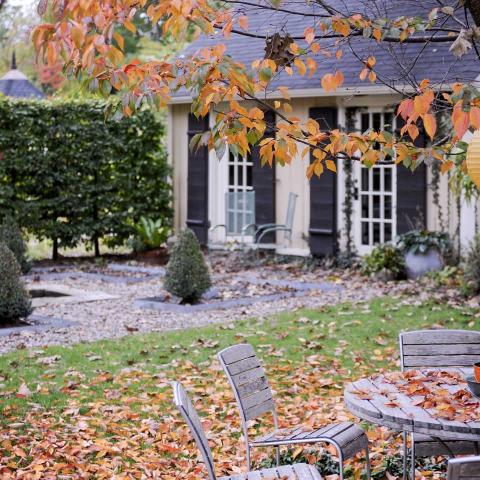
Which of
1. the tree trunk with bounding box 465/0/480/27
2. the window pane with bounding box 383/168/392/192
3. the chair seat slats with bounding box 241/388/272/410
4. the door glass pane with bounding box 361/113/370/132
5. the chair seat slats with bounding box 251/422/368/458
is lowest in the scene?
the chair seat slats with bounding box 251/422/368/458

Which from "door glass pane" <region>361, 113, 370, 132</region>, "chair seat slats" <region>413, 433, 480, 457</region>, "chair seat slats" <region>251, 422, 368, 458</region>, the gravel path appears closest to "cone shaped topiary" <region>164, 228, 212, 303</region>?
the gravel path

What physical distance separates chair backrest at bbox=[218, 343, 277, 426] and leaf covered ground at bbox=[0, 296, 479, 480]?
62cm

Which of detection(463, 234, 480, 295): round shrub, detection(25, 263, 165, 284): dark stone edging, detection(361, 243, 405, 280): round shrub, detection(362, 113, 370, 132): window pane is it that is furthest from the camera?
detection(362, 113, 370, 132): window pane

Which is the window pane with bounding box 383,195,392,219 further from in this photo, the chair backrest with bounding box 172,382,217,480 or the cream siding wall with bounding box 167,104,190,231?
the chair backrest with bounding box 172,382,217,480

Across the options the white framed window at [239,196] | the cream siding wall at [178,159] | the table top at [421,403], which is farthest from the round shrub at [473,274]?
the cream siding wall at [178,159]

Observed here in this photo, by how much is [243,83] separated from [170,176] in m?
11.8

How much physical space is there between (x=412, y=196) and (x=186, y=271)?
399 centimetres

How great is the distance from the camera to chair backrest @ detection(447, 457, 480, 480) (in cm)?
278

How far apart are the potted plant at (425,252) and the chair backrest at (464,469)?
941cm

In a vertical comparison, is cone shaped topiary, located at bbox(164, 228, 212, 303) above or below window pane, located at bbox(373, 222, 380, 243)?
below

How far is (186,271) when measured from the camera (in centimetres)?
1041

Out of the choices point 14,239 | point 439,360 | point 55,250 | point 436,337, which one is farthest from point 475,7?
point 55,250

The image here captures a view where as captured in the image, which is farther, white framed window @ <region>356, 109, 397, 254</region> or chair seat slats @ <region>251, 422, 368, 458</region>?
white framed window @ <region>356, 109, 397, 254</region>

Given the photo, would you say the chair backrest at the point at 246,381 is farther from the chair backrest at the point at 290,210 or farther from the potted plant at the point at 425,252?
the chair backrest at the point at 290,210
